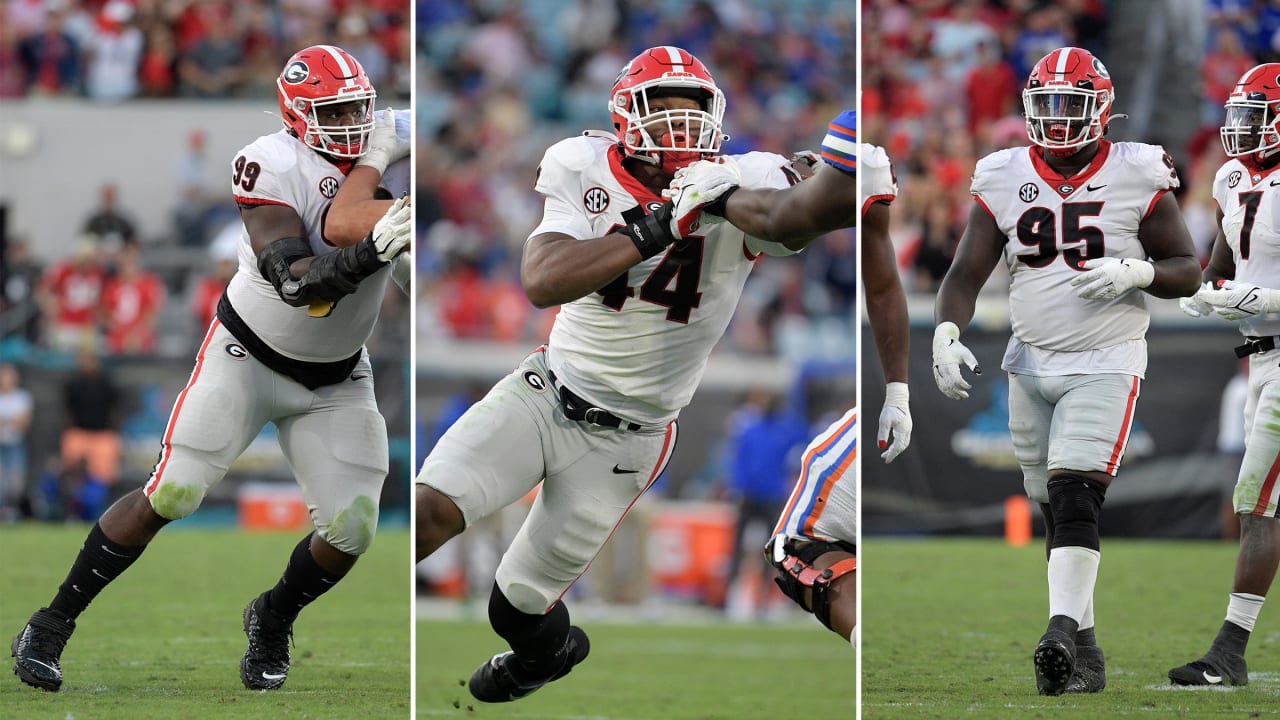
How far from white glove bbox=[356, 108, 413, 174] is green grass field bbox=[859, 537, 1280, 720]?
1.35 metres

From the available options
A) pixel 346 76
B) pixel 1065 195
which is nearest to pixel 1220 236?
pixel 1065 195

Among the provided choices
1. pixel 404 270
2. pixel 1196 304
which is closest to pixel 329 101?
pixel 404 270

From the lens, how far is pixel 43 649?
124 inches

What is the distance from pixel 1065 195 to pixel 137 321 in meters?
4.93

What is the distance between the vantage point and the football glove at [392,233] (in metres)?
2.75

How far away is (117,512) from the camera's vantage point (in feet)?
10.4

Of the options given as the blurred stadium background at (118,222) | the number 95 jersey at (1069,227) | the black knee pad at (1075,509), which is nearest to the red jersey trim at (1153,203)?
the number 95 jersey at (1069,227)

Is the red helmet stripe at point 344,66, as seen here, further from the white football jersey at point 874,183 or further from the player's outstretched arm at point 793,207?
the white football jersey at point 874,183

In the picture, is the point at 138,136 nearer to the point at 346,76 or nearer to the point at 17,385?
the point at 17,385

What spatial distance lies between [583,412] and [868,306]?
0.63m

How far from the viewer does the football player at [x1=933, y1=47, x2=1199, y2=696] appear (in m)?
3.00

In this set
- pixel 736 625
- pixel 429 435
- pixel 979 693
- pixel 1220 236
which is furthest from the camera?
pixel 736 625

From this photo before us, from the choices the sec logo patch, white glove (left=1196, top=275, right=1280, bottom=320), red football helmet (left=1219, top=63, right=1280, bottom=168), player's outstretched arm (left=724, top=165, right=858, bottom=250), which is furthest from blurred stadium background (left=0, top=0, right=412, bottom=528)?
white glove (left=1196, top=275, right=1280, bottom=320)

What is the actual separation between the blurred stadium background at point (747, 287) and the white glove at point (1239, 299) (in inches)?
157
